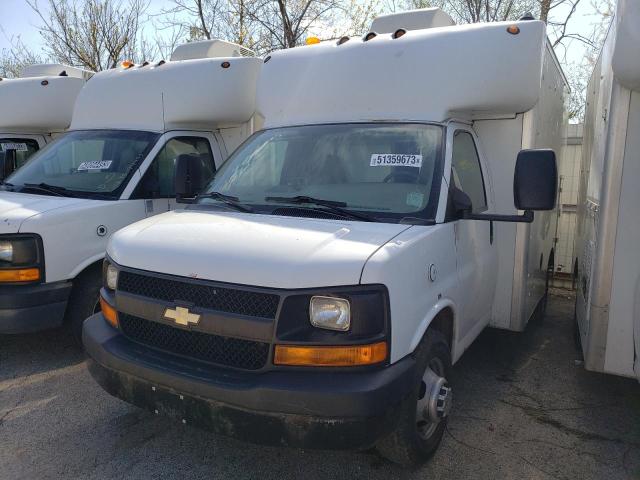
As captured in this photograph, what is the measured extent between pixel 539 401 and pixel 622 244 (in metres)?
1.41

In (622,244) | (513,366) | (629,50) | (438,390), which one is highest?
(629,50)

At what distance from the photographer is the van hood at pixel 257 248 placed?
8.34ft

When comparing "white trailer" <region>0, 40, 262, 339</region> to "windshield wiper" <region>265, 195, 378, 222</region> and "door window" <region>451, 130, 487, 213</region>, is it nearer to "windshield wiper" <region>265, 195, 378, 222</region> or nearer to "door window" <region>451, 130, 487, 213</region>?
"windshield wiper" <region>265, 195, 378, 222</region>

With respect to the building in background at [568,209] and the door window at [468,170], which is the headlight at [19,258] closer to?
the door window at [468,170]

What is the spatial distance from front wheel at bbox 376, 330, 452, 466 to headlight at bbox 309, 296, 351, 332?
0.54m

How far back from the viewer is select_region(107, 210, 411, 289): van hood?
2.54m

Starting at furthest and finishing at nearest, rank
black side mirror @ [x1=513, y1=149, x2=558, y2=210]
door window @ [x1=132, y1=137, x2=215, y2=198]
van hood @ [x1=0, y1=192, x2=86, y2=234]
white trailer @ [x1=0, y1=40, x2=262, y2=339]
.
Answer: door window @ [x1=132, y1=137, x2=215, y2=198] → white trailer @ [x1=0, y1=40, x2=262, y2=339] → van hood @ [x1=0, y1=192, x2=86, y2=234] → black side mirror @ [x1=513, y1=149, x2=558, y2=210]

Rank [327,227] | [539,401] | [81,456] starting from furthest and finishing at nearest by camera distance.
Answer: [539,401] → [81,456] → [327,227]

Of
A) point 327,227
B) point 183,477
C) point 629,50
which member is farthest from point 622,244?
point 183,477

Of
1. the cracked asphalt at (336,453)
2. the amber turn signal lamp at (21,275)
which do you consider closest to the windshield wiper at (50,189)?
the amber turn signal lamp at (21,275)

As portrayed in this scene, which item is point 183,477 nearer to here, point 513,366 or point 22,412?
point 22,412

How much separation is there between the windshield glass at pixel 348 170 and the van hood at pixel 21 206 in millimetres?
1539

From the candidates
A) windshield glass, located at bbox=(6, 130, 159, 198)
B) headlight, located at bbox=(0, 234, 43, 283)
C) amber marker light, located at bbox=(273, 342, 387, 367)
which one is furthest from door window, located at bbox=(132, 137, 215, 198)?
amber marker light, located at bbox=(273, 342, 387, 367)

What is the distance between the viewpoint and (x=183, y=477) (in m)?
3.13
